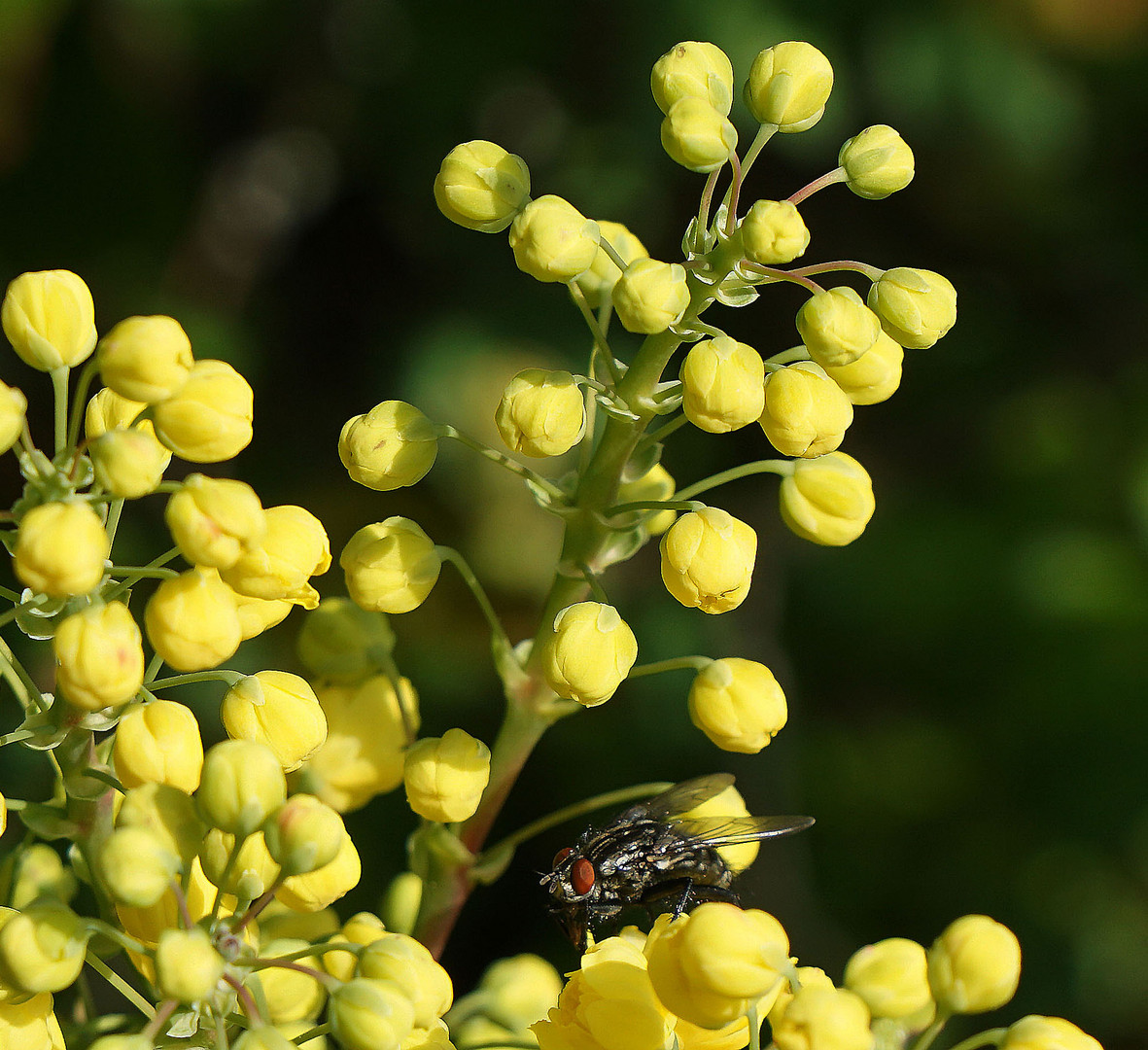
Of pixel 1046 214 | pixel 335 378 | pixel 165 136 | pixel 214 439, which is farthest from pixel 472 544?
pixel 214 439

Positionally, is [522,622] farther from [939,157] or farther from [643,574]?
[939,157]

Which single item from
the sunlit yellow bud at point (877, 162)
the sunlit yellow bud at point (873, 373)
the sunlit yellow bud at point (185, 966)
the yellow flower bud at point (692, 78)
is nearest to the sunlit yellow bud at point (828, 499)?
the sunlit yellow bud at point (873, 373)

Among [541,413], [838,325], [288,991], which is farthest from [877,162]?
[288,991]

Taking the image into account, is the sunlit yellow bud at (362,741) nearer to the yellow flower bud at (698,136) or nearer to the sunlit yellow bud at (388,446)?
the sunlit yellow bud at (388,446)

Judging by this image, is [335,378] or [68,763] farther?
[335,378]

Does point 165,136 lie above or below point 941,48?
below

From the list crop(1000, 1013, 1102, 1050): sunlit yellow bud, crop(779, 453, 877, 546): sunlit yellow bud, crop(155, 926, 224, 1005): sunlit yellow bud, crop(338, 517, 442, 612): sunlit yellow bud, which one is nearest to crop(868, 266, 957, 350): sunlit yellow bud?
crop(779, 453, 877, 546): sunlit yellow bud

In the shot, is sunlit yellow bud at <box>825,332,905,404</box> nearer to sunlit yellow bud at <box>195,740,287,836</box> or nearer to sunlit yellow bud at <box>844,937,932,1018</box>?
sunlit yellow bud at <box>844,937,932,1018</box>
